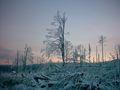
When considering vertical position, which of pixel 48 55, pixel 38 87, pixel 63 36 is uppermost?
pixel 63 36

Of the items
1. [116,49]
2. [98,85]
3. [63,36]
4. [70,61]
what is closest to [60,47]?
[63,36]

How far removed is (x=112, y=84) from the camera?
1648 centimetres

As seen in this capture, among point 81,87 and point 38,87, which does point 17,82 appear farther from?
point 81,87

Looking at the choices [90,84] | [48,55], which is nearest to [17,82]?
[90,84]

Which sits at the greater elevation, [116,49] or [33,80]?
[116,49]

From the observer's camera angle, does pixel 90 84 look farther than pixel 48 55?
No

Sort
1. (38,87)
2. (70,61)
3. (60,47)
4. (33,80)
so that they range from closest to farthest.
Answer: (38,87), (33,80), (60,47), (70,61)

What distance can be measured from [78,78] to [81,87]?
66.1 inches

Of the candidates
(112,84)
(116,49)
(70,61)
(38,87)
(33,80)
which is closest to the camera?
(112,84)

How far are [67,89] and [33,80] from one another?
5873mm

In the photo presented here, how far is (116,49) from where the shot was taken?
6203cm

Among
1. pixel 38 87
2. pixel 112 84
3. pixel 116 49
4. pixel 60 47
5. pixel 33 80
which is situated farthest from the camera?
pixel 116 49

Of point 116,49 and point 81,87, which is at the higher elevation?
point 116,49

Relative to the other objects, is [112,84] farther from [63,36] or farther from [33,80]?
[63,36]
